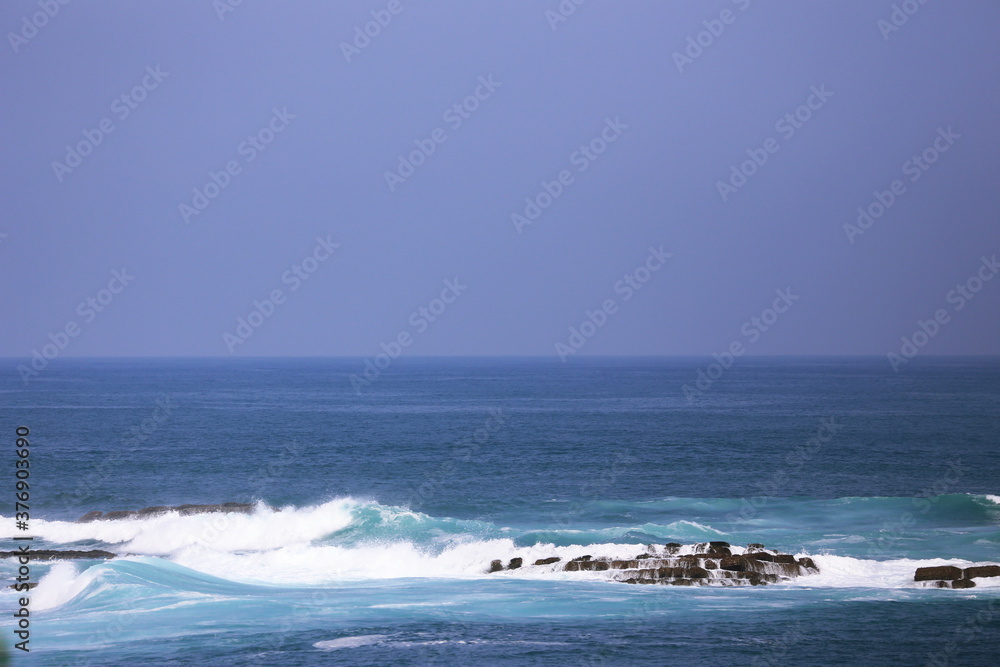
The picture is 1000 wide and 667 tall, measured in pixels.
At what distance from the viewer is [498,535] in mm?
42469

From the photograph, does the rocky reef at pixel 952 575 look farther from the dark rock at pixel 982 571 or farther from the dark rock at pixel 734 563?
the dark rock at pixel 734 563

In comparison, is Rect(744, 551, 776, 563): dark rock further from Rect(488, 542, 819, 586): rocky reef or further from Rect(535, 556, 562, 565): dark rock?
Rect(535, 556, 562, 565): dark rock

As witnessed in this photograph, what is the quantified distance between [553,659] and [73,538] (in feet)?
91.8

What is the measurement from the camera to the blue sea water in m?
26.0

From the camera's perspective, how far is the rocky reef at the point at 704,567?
3238cm

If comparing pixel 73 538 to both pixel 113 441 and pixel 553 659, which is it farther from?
pixel 113 441

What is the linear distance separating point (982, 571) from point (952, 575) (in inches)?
41.5

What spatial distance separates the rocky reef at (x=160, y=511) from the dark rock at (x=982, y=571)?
31.2 metres

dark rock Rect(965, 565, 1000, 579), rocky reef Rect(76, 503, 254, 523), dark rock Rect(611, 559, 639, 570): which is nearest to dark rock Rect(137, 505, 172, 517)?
rocky reef Rect(76, 503, 254, 523)

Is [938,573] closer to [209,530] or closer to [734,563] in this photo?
[734,563]

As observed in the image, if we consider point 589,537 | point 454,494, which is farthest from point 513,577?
point 454,494

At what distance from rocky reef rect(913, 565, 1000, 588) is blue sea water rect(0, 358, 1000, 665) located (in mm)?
398

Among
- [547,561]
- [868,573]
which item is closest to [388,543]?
[547,561]

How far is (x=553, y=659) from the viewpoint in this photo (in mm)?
24250
